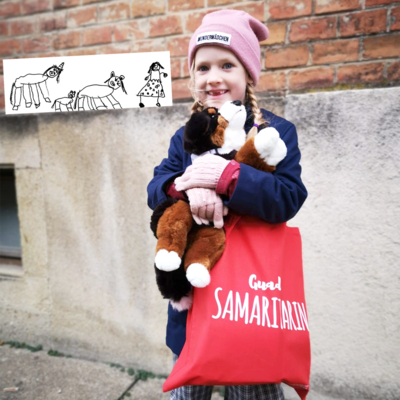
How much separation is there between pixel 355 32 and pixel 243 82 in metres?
0.99

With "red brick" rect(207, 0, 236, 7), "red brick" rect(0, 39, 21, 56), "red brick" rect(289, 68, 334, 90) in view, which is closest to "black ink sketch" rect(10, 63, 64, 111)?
"red brick" rect(0, 39, 21, 56)

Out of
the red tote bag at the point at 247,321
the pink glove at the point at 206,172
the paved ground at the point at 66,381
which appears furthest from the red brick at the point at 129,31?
the paved ground at the point at 66,381

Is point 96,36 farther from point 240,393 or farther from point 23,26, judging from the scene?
point 240,393

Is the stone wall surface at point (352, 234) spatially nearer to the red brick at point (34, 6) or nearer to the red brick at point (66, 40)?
the red brick at point (66, 40)

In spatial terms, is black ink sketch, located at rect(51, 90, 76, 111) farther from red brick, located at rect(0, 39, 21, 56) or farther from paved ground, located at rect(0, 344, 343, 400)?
paved ground, located at rect(0, 344, 343, 400)

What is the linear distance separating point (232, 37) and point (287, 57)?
2.96 feet

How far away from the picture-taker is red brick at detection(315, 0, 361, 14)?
6.22 ft

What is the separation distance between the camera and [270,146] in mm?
1115

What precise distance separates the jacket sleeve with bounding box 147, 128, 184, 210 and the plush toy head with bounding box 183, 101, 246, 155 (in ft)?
0.63

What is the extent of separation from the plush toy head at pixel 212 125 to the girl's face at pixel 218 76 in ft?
0.40

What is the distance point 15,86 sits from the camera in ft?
7.59

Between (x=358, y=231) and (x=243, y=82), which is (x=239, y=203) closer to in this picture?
(x=243, y=82)

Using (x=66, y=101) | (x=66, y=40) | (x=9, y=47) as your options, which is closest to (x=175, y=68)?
(x=66, y=101)

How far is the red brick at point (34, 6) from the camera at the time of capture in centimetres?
256
